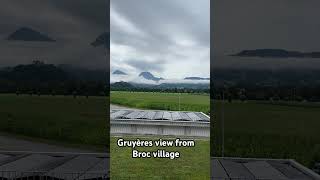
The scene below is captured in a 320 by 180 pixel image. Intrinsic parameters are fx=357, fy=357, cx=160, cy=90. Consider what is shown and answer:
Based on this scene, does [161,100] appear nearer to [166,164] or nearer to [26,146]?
[166,164]

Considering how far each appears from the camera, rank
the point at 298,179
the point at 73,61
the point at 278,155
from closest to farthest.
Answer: the point at 298,179, the point at 278,155, the point at 73,61

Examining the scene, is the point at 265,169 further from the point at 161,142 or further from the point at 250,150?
the point at 161,142

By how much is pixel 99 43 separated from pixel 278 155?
6.45ft

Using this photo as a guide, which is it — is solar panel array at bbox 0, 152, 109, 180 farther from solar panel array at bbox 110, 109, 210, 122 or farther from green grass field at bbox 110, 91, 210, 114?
green grass field at bbox 110, 91, 210, 114

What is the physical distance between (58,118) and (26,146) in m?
0.41

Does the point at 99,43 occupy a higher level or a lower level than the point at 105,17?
lower

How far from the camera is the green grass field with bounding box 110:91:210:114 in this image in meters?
3.44

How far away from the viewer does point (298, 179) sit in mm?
2811

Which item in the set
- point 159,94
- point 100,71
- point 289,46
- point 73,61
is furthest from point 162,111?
point 289,46

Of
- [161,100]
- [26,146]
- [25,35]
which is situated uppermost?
[25,35]

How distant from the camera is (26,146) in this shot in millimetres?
3424

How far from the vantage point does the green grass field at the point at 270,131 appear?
10.4 ft

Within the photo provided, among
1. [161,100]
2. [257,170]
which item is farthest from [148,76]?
[257,170]

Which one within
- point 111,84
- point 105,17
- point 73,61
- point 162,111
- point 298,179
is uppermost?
point 105,17
